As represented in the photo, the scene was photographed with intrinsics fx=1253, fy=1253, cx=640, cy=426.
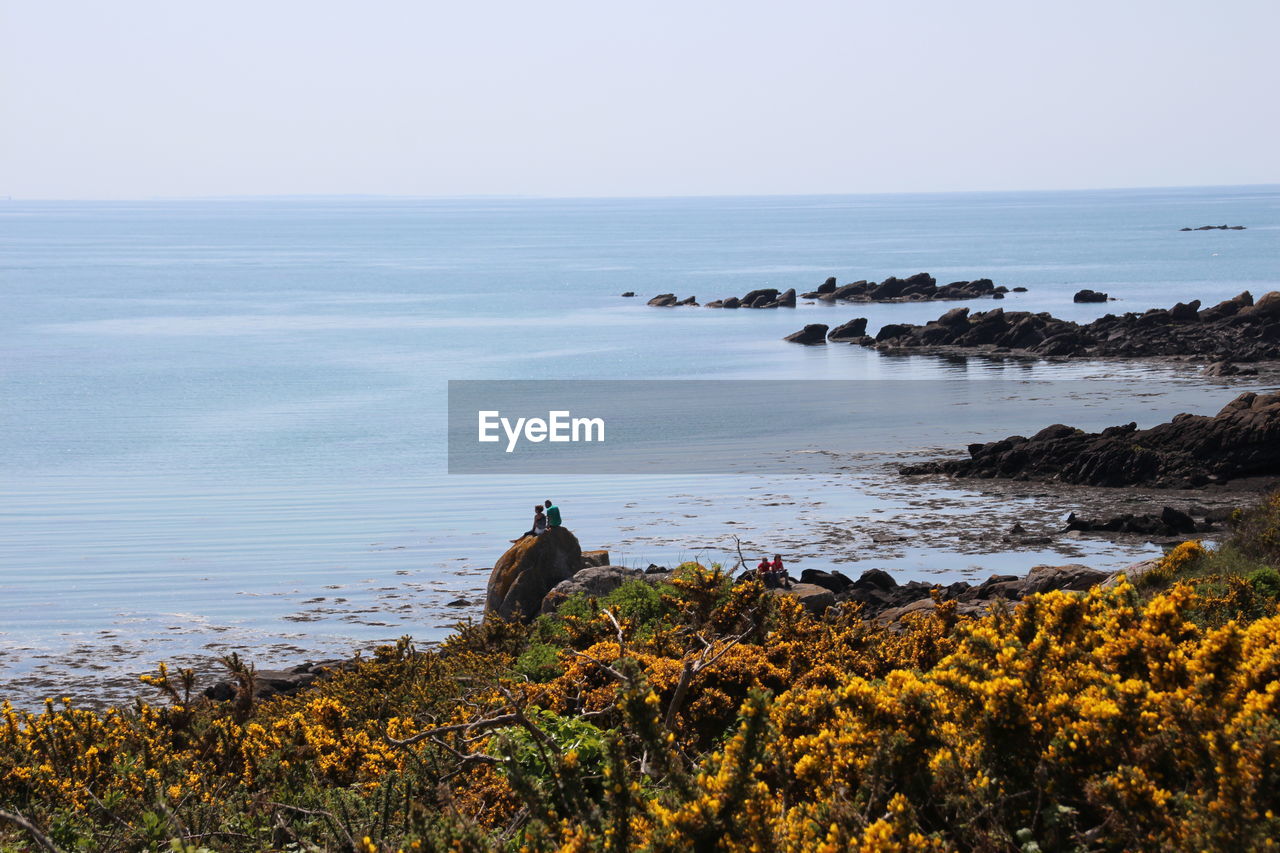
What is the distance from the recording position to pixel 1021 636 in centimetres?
626

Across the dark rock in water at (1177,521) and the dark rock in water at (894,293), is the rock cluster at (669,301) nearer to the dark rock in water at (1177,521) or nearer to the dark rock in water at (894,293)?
the dark rock in water at (894,293)

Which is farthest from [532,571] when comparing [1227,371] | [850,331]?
[850,331]

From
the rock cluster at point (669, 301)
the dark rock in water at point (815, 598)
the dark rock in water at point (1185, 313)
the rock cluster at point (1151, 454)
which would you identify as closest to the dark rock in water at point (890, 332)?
the dark rock in water at point (1185, 313)

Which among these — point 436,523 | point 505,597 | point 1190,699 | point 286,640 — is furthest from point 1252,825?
point 436,523

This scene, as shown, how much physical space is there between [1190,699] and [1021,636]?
4.27 ft

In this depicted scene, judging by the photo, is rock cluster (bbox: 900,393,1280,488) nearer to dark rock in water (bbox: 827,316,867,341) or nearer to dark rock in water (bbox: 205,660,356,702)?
dark rock in water (bbox: 205,660,356,702)

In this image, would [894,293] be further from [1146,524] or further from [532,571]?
[532,571]

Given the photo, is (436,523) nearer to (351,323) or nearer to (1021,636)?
(1021,636)

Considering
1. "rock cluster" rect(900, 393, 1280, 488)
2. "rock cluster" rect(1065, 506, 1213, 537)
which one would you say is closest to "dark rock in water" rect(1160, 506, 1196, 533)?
"rock cluster" rect(1065, 506, 1213, 537)

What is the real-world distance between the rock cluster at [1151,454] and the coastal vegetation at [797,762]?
26.3m

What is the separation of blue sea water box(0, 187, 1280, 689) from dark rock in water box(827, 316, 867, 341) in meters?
4.10

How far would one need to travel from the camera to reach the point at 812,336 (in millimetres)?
73062

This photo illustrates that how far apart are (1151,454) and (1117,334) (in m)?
32.4

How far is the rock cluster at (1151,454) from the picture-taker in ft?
110
